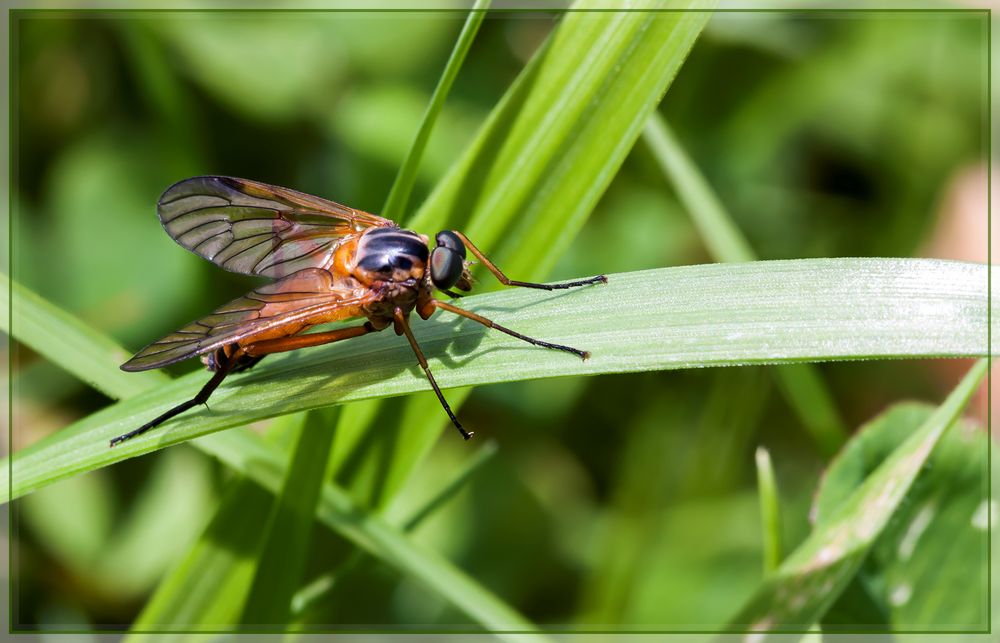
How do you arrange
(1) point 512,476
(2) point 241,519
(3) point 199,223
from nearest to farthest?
1. (2) point 241,519
2. (3) point 199,223
3. (1) point 512,476

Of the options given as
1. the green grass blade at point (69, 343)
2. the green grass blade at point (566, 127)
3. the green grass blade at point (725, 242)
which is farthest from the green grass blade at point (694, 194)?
the green grass blade at point (69, 343)

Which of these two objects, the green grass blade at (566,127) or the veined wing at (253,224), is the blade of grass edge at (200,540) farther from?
the green grass blade at (566,127)

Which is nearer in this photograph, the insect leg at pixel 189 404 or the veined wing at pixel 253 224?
the insect leg at pixel 189 404

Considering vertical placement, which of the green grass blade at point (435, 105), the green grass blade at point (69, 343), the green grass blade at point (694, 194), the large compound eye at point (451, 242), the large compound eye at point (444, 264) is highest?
the green grass blade at point (694, 194)

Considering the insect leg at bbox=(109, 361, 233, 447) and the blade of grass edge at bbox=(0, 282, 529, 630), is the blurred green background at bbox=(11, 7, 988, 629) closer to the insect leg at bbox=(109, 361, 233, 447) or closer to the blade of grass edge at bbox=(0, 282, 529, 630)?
the blade of grass edge at bbox=(0, 282, 529, 630)

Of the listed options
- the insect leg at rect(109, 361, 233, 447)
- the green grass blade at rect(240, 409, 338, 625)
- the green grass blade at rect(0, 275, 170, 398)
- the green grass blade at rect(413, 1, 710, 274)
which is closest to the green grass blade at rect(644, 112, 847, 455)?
the green grass blade at rect(413, 1, 710, 274)

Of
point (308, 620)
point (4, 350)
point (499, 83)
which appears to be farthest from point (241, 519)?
point (499, 83)

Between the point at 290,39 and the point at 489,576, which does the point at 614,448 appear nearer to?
the point at 489,576
